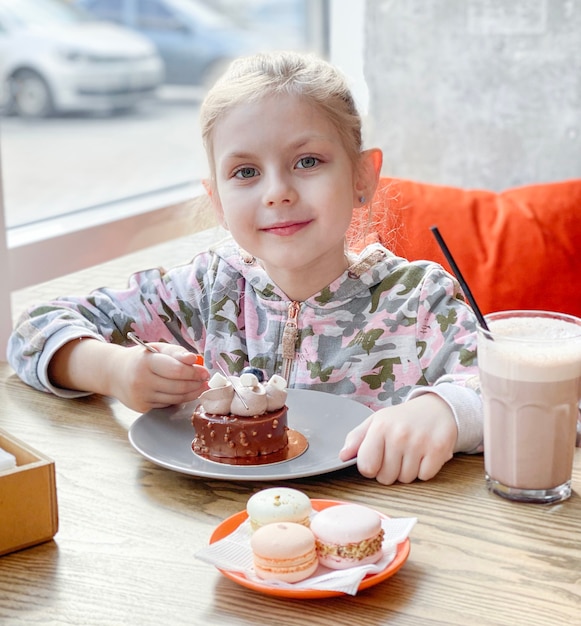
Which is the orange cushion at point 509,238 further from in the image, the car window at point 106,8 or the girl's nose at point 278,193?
the car window at point 106,8

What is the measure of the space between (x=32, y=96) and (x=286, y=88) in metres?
2.78

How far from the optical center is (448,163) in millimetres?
2871

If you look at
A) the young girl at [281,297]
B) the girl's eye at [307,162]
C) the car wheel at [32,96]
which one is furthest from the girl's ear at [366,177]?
the car wheel at [32,96]

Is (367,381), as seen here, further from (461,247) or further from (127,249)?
(127,249)

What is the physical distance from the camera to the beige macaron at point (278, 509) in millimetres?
850

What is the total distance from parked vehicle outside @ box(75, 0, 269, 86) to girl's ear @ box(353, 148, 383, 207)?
10.6 ft

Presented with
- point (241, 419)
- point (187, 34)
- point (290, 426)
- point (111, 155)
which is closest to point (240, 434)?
point (241, 419)

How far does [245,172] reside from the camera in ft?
4.59

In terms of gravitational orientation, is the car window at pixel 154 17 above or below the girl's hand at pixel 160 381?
above

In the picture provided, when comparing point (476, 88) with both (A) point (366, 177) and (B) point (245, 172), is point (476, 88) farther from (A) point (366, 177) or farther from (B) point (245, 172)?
(B) point (245, 172)

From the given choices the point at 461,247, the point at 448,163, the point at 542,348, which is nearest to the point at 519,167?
the point at 448,163

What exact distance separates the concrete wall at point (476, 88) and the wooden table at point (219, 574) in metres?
1.80

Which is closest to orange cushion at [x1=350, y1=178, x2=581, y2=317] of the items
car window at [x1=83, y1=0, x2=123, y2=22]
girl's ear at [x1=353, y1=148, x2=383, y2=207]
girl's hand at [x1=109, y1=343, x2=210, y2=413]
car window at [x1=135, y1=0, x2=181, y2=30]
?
girl's ear at [x1=353, y1=148, x2=383, y2=207]

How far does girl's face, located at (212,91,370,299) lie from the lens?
53.5 inches
